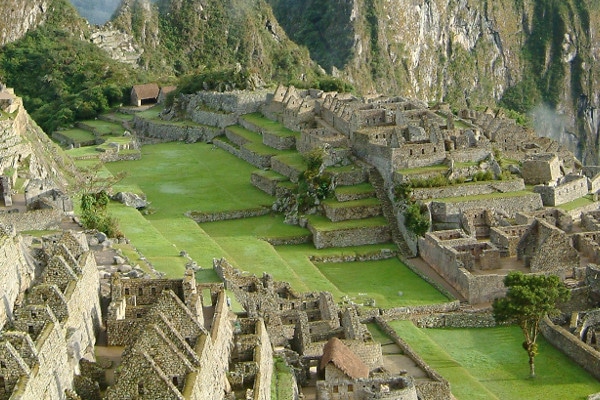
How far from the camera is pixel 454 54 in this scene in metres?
184

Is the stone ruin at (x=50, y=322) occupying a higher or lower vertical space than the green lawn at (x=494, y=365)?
higher

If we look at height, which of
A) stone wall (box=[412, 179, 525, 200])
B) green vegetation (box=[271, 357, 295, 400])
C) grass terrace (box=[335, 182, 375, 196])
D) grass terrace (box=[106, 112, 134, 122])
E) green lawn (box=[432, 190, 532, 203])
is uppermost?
green vegetation (box=[271, 357, 295, 400])

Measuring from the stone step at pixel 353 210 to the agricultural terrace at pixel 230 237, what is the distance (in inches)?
58.0

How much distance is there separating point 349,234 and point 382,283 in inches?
226

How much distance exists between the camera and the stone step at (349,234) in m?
Answer: 47.9

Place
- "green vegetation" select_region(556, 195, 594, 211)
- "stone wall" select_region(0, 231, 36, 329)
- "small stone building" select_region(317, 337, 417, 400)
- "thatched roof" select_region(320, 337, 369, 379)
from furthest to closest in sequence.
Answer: "green vegetation" select_region(556, 195, 594, 211)
"thatched roof" select_region(320, 337, 369, 379)
"small stone building" select_region(317, 337, 417, 400)
"stone wall" select_region(0, 231, 36, 329)

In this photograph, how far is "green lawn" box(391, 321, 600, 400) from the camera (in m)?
32.8

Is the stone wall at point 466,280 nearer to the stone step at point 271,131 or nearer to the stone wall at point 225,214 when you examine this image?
the stone wall at point 225,214

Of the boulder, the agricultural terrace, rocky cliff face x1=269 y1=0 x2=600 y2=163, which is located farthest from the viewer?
rocky cliff face x1=269 y1=0 x2=600 y2=163

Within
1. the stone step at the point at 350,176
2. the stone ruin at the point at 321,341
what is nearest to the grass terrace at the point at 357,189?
the stone step at the point at 350,176

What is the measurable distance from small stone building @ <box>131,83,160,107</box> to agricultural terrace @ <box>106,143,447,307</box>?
913 inches

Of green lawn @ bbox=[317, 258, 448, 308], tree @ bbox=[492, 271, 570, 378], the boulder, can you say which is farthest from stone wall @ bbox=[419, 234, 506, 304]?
the boulder

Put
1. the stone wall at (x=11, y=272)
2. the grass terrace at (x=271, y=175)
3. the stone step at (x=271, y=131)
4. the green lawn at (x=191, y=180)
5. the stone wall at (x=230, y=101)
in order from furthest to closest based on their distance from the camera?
the stone wall at (x=230, y=101)
the stone step at (x=271, y=131)
the grass terrace at (x=271, y=175)
the green lawn at (x=191, y=180)
the stone wall at (x=11, y=272)

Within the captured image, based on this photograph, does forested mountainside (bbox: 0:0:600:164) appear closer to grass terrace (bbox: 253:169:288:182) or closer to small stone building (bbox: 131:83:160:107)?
small stone building (bbox: 131:83:160:107)
